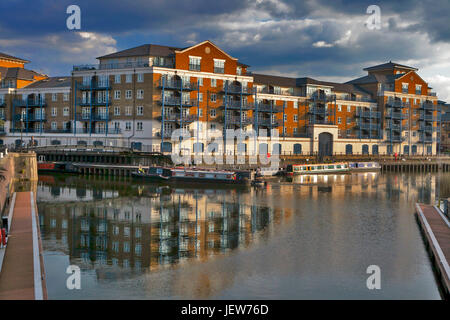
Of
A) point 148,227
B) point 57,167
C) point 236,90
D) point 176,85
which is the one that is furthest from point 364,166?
point 148,227

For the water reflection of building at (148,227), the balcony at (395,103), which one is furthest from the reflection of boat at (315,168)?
the balcony at (395,103)

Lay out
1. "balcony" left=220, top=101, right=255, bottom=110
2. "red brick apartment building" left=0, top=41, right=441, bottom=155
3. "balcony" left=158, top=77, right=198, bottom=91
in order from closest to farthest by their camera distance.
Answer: "balcony" left=158, top=77, right=198, bottom=91, "red brick apartment building" left=0, top=41, right=441, bottom=155, "balcony" left=220, top=101, right=255, bottom=110

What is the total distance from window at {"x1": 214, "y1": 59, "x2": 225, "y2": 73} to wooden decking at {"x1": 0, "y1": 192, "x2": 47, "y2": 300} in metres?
46.4

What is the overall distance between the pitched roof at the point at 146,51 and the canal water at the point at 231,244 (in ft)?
84.8

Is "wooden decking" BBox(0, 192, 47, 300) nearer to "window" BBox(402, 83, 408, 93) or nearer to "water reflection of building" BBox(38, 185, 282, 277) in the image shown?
"water reflection of building" BBox(38, 185, 282, 277)

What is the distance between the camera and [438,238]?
2525cm

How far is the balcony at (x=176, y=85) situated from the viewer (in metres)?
65.7

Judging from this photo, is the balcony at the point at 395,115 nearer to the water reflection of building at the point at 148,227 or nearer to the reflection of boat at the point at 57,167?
the reflection of boat at the point at 57,167

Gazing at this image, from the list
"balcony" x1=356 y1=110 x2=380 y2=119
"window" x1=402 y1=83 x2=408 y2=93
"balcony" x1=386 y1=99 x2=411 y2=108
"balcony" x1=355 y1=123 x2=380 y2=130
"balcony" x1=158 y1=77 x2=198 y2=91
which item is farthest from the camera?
"window" x1=402 y1=83 x2=408 y2=93

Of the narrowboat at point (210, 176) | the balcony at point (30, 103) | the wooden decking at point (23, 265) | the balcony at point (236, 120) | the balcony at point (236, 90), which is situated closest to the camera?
the wooden decking at point (23, 265)

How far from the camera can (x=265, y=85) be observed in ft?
269

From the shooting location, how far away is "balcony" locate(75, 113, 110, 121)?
69.1 metres

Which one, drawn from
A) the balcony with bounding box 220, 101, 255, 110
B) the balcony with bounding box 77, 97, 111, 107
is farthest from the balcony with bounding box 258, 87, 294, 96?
the balcony with bounding box 77, 97, 111, 107
